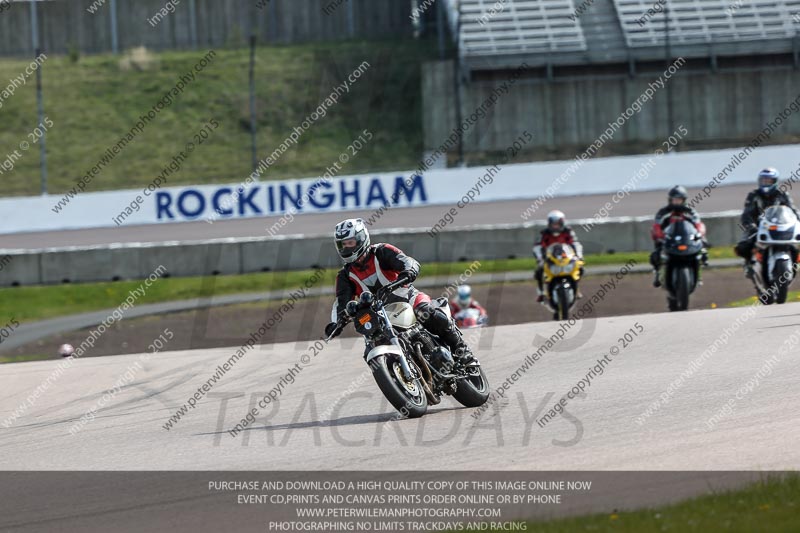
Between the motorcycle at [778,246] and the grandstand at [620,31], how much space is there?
21019mm

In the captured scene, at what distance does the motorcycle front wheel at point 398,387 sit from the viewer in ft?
30.0

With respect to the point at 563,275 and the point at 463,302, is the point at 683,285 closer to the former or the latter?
the point at 563,275

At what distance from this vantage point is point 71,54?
4400cm

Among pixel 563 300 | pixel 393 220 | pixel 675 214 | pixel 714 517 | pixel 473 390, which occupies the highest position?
pixel 393 220

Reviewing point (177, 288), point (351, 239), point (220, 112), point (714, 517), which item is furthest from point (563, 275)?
point (220, 112)

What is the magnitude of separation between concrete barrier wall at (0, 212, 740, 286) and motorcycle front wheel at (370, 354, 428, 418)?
1585cm

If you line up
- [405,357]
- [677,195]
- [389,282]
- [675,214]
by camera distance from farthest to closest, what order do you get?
[675,214]
[677,195]
[389,282]
[405,357]

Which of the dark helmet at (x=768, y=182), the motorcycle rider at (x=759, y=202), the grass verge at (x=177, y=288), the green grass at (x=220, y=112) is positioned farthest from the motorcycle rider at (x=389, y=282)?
the green grass at (x=220, y=112)

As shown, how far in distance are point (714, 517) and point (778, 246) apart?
33.0 feet

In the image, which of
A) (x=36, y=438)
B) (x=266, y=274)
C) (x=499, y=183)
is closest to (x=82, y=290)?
(x=266, y=274)

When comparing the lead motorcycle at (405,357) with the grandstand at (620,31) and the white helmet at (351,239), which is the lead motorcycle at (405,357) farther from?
the grandstand at (620,31)

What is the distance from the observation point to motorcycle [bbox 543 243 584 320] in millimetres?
17531

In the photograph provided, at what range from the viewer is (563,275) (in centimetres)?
1758

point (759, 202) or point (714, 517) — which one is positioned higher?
point (759, 202)
